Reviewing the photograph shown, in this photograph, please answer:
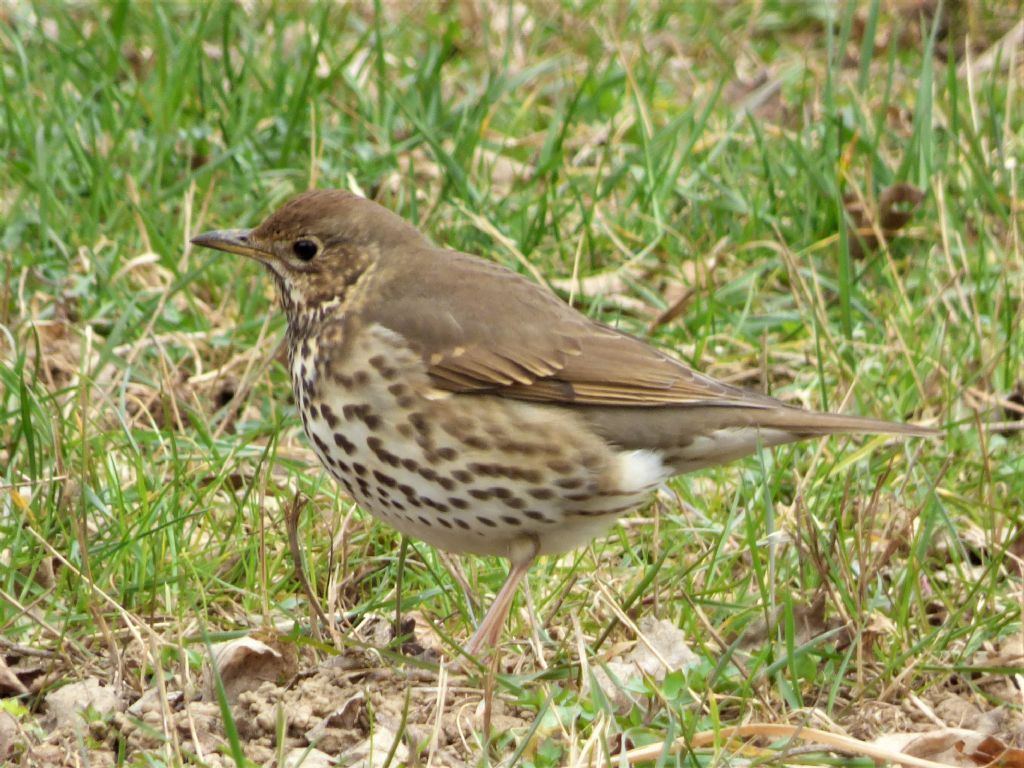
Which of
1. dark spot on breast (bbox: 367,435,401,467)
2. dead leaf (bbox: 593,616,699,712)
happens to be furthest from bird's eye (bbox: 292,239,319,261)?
dead leaf (bbox: 593,616,699,712)

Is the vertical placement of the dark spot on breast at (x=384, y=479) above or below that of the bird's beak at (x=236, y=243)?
below

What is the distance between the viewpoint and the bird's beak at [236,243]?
4.34 metres

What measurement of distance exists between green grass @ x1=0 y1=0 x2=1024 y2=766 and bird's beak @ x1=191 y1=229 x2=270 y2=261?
0.48 metres

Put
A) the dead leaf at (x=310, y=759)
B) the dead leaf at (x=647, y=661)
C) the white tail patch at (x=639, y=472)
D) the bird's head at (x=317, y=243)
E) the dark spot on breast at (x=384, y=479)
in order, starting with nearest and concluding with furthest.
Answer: the dead leaf at (x=310, y=759), the dead leaf at (x=647, y=661), the dark spot on breast at (x=384, y=479), the white tail patch at (x=639, y=472), the bird's head at (x=317, y=243)

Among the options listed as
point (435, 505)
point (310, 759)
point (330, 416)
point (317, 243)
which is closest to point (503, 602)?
point (435, 505)

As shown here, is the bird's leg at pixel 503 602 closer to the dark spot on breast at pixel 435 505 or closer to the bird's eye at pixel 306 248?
the dark spot on breast at pixel 435 505

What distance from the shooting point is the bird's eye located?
430cm

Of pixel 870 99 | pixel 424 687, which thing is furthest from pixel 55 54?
pixel 424 687

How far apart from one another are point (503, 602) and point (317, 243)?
1.04 m

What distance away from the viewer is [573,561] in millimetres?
4516

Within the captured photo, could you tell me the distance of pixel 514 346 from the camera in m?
4.12

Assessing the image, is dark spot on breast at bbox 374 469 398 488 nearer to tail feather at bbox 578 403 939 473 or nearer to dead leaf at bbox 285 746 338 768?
tail feather at bbox 578 403 939 473

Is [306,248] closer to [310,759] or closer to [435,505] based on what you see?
[435,505]

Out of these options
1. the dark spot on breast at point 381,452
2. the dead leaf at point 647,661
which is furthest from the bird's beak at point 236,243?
the dead leaf at point 647,661
